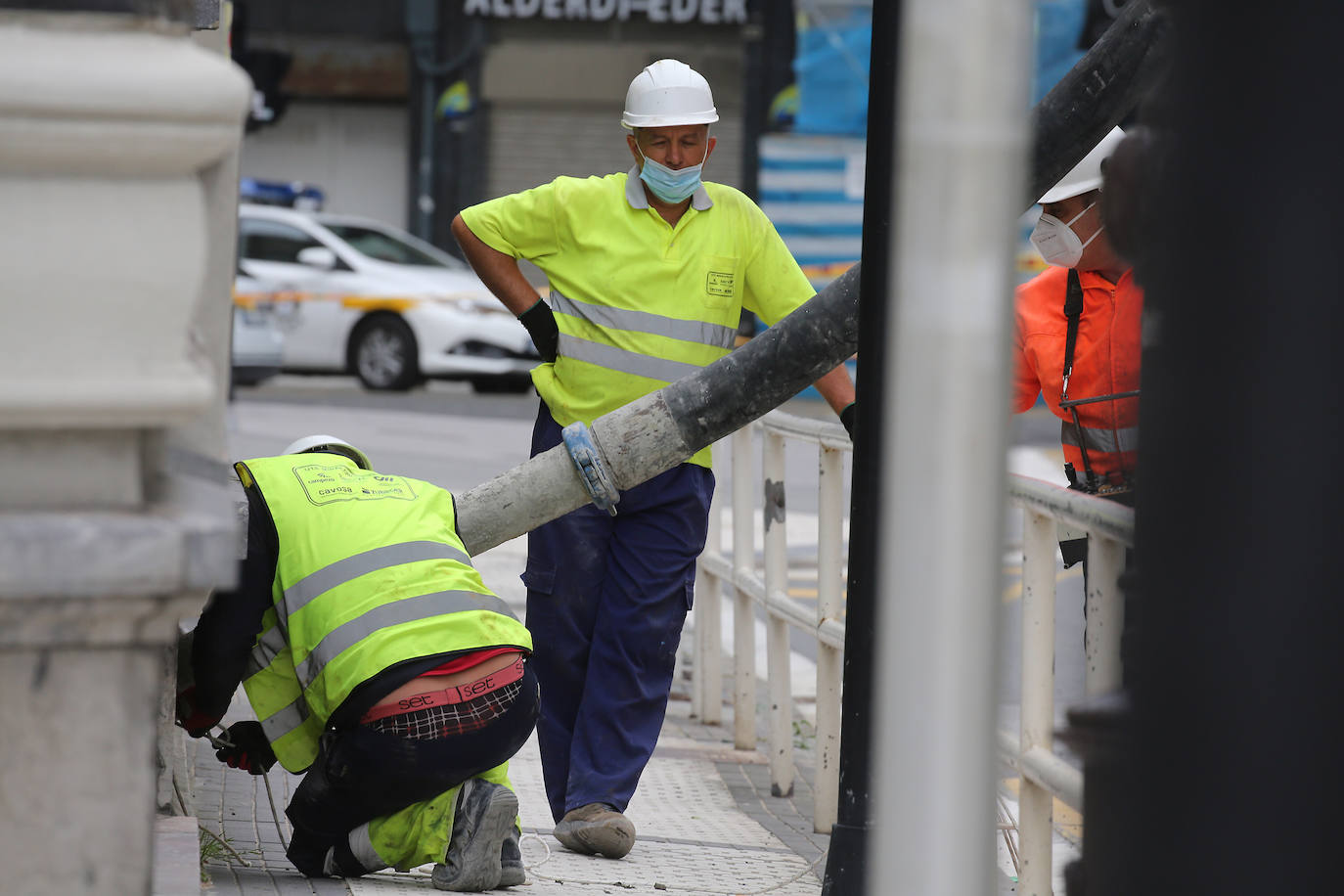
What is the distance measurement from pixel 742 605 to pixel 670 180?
5.80 ft

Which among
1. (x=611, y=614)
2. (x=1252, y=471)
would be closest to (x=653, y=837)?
(x=611, y=614)

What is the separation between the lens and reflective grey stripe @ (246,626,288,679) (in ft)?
11.9

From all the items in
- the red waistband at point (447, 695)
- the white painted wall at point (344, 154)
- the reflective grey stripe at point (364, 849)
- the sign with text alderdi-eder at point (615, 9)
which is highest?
the sign with text alderdi-eder at point (615, 9)

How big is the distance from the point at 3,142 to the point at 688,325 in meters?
3.00

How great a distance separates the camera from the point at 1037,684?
343 cm

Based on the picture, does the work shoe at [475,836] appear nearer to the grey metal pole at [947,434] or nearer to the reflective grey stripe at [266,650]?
the reflective grey stripe at [266,650]

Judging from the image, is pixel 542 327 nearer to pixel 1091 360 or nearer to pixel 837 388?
pixel 837 388

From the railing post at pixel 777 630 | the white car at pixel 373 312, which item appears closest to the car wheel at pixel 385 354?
the white car at pixel 373 312

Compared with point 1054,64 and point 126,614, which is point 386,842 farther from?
point 1054,64

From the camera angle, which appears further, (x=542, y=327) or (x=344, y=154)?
(x=344, y=154)

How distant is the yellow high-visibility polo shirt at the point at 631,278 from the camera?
4.62m

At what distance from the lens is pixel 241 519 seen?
3.23 m

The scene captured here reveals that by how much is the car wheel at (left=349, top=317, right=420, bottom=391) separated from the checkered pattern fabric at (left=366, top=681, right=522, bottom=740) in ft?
43.1

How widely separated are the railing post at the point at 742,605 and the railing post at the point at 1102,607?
8.63ft
